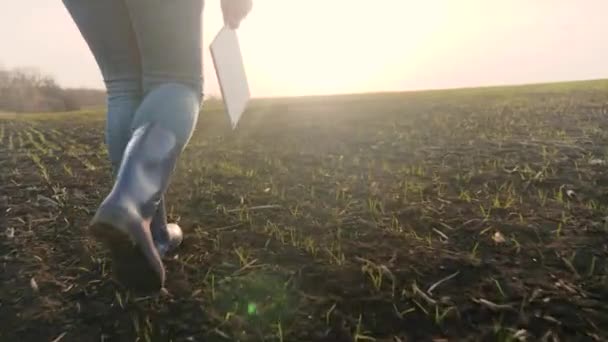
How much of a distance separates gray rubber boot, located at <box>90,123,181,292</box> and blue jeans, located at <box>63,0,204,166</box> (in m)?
0.10

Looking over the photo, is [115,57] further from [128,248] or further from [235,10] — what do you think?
[128,248]

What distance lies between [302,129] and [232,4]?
6119 mm

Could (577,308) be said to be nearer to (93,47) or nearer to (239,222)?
(239,222)

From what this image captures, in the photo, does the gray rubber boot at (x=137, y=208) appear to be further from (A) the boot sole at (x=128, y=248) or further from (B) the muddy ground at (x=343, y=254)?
(B) the muddy ground at (x=343, y=254)

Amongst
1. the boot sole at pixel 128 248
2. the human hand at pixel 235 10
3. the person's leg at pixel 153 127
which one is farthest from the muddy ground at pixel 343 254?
the human hand at pixel 235 10

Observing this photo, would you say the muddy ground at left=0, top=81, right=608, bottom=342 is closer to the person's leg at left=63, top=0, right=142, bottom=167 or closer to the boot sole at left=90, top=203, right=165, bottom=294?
the boot sole at left=90, top=203, right=165, bottom=294

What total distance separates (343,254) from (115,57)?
1.26 metres

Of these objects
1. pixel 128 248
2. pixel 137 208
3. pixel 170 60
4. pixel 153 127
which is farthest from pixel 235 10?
pixel 128 248

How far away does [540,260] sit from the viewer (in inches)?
83.8

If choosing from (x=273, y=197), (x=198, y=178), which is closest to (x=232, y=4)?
(x=273, y=197)

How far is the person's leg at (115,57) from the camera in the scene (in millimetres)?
1926

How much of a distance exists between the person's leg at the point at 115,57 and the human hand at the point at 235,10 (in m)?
0.49

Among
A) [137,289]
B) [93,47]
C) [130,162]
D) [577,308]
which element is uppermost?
[93,47]

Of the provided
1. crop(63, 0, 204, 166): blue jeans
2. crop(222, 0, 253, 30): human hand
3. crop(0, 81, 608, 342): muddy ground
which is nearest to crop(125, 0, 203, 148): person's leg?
crop(63, 0, 204, 166): blue jeans
